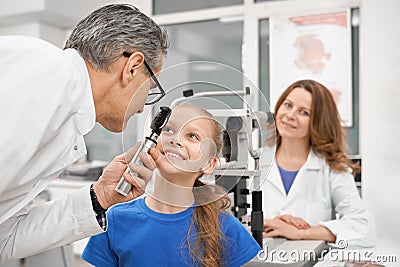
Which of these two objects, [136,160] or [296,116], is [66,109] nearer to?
[136,160]

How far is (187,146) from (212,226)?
219mm

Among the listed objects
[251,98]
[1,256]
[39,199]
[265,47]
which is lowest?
[39,199]

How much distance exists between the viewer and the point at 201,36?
3.64 metres

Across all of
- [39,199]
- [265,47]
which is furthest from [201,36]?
[39,199]

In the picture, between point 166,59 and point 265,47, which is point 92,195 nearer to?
point 166,59

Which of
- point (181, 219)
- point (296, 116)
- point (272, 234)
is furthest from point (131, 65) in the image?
point (296, 116)

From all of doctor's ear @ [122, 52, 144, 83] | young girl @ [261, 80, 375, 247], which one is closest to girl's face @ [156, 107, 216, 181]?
doctor's ear @ [122, 52, 144, 83]

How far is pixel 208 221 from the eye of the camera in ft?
4.07

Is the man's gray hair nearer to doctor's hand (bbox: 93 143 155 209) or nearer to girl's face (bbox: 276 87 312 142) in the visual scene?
doctor's hand (bbox: 93 143 155 209)

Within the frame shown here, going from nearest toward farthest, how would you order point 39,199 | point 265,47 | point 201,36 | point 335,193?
point 335,193 → point 39,199 → point 265,47 → point 201,36

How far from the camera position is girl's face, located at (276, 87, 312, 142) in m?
2.19

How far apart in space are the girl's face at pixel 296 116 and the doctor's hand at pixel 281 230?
0.57 meters

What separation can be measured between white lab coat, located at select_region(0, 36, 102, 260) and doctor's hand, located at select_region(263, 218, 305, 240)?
2.38 feet

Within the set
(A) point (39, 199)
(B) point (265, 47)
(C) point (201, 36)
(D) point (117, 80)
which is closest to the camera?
(D) point (117, 80)
